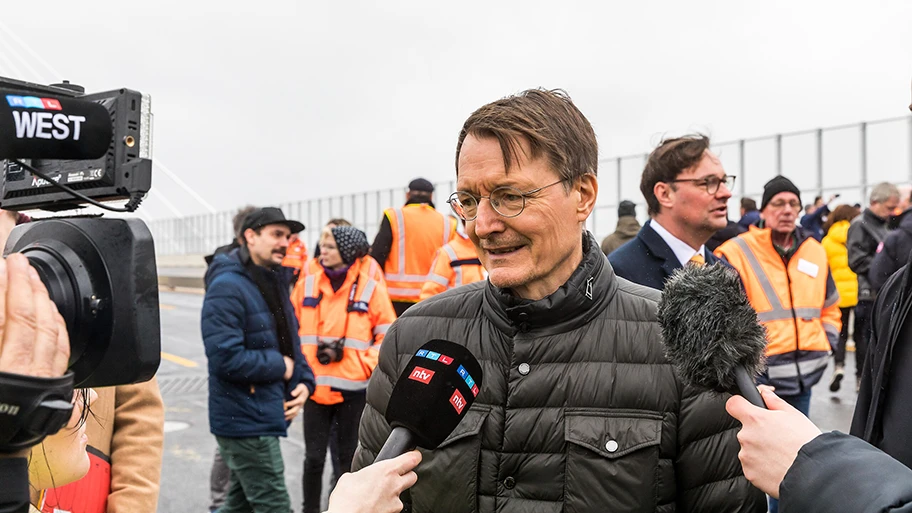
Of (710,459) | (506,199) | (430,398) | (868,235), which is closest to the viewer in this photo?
(430,398)

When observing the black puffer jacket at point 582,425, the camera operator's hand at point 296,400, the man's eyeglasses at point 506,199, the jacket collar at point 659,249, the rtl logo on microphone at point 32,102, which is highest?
the rtl logo on microphone at point 32,102

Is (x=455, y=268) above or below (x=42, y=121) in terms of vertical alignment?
below

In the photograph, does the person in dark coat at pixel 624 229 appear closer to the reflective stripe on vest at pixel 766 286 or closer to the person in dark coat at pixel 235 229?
the reflective stripe on vest at pixel 766 286

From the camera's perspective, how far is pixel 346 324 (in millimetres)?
5195

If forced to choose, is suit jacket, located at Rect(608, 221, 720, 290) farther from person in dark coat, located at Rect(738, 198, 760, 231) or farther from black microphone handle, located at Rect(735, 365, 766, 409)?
person in dark coat, located at Rect(738, 198, 760, 231)

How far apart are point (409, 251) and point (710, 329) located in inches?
209

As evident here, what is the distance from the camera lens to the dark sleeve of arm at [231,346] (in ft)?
15.0

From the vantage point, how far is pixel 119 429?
2.61 meters

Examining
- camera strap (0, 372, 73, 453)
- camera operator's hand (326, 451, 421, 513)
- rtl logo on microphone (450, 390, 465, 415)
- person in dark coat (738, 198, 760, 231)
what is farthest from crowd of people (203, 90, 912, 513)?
person in dark coat (738, 198, 760, 231)

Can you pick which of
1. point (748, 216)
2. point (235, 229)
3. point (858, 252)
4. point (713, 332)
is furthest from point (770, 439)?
point (748, 216)

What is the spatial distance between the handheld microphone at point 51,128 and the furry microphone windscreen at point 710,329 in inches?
46.7

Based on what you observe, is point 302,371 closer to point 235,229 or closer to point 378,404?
point 235,229

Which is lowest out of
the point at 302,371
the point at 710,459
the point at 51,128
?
the point at 302,371

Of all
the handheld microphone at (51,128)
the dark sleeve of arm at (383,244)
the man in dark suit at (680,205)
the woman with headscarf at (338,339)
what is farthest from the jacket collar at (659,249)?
the dark sleeve of arm at (383,244)
